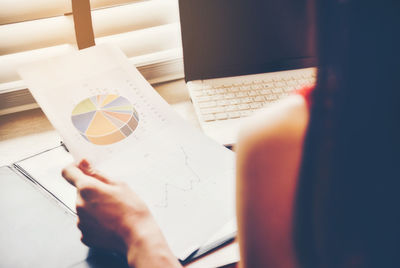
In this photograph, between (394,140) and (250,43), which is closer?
(394,140)

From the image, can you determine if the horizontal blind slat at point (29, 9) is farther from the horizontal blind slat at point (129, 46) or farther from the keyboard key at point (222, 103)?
the keyboard key at point (222, 103)

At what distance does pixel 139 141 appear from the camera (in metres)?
0.58

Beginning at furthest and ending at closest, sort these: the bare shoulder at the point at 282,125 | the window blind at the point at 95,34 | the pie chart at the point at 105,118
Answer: the window blind at the point at 95,34, the pie chart at the point at 105,118, the bare shoulder at the point at 282,125

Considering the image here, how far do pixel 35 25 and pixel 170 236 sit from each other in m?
0.61

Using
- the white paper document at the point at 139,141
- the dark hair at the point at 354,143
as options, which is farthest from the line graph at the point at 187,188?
the dark hair at the point at 354,143

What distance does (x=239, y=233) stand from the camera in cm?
39

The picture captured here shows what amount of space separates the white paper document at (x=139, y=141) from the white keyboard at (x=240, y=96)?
109 millimetres

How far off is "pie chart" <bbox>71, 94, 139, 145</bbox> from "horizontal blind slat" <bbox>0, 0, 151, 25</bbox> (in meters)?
0.33

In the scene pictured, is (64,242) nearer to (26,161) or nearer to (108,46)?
(26,161)

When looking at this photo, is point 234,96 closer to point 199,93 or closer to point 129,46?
point 199,93

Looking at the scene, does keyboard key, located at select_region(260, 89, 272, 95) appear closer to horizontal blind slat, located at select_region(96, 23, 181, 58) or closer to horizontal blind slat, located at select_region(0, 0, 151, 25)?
horizontal blind slat, located at select_region(96, 23, 181, 58)

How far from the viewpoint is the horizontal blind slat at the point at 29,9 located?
768 millimetres

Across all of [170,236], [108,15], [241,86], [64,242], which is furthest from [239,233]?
[108,15]

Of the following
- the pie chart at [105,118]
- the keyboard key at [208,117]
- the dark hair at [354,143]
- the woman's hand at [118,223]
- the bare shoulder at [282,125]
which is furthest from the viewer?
the keyboard key at [208,117]
